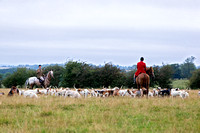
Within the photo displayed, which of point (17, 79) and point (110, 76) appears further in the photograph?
point (17, 79)

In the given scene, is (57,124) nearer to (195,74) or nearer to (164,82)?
(164,82)

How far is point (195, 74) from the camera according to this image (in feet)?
155

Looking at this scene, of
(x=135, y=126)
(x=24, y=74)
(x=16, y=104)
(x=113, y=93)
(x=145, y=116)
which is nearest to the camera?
(x=135, y=126)

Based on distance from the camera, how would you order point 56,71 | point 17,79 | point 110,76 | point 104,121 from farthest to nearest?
1. point 17,79
2. point 56,71
3. point 110,76
4. point 104,121

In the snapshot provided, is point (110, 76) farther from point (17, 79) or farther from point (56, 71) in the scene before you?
point (17, 79)

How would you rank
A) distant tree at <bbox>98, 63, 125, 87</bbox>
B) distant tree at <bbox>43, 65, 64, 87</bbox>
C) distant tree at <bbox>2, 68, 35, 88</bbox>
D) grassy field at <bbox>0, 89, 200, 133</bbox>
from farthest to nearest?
distant tree at <bbox>2, 68, 35, 88</bbox>, distant tree at <bbox>43, 65, 64, 87</bbox>, distant tree at <bbox>98, 63, 125, 87</bbox>, grassy field at <bbox>0, 89, 200, 133</bbox>

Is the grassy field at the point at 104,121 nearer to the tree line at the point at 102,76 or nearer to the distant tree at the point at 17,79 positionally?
the tree line at the point at 102,76

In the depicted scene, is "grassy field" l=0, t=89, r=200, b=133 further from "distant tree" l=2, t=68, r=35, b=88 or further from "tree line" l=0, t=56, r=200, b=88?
"distant tree" l=2, t=68, r=35, b=88

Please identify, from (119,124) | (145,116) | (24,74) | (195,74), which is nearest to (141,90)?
(145,116)

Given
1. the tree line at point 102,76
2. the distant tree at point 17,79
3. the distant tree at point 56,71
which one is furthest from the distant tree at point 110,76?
the distant tree at point 17,79

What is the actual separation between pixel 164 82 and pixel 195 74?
8.45 meters

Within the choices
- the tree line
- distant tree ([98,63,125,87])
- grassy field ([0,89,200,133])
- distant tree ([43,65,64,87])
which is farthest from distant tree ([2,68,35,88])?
grassy field ([0,89,200,133])

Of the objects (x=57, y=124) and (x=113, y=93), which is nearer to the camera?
(x=57, y=124)

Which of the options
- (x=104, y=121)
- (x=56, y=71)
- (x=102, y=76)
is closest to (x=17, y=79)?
(x=56, y=71)
